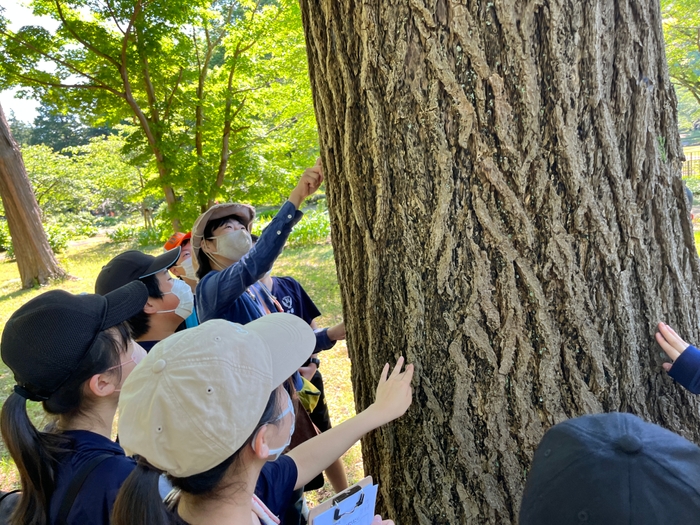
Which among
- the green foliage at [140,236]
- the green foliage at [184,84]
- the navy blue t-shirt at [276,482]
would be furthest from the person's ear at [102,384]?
the green foliage at [140,236]

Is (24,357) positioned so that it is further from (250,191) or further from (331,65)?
(250,191)

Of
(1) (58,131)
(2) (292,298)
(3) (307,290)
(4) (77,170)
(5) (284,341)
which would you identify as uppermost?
(1) (58,131)

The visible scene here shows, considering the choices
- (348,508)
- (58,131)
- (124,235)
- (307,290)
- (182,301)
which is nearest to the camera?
(348,508)

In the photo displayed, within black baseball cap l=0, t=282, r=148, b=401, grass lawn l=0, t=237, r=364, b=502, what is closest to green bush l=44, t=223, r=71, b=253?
grass lawn l=0, t=237, r=364, b=502

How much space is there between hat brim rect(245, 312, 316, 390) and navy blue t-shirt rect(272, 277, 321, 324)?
4.61ft

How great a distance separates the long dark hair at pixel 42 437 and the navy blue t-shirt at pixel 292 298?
124cm

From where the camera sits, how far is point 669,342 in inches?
59.7

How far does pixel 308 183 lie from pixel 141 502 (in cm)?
144

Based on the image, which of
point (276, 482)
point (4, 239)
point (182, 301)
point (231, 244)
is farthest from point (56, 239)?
point (276, 482)

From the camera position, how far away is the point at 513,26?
4.43 feet

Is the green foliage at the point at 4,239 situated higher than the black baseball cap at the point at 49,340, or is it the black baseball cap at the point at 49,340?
the black baseball cap at the point at 49,340

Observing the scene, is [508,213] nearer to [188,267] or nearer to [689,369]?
[689,369]

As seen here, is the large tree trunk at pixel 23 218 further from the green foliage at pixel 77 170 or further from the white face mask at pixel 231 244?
the white face mask at pixel 231 244

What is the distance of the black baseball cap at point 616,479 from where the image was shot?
861 mm
